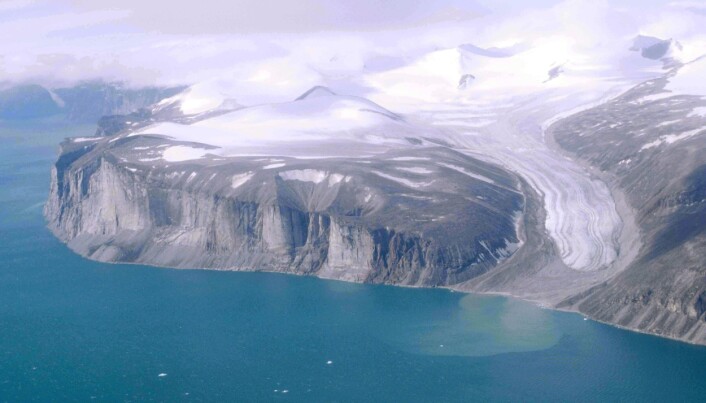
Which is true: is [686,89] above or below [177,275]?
above

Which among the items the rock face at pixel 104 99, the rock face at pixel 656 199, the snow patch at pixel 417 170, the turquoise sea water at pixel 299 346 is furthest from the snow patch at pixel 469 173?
the rock face at pixel 104 99

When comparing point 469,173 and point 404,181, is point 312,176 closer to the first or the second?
point 404,181

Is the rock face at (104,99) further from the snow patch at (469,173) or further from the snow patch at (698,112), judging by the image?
the snow patch at (469,173)

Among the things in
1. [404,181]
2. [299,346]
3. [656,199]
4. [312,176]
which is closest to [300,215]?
[312,176]

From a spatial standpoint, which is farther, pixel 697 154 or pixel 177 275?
pixel 697 154

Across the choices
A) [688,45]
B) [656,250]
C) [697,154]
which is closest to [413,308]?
[656,250]

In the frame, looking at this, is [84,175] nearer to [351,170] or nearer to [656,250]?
[351,170]

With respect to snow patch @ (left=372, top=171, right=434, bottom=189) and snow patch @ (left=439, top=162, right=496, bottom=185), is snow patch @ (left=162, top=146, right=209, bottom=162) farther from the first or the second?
snow patch @ (left=439, top=162, right=496, bottom=185)
